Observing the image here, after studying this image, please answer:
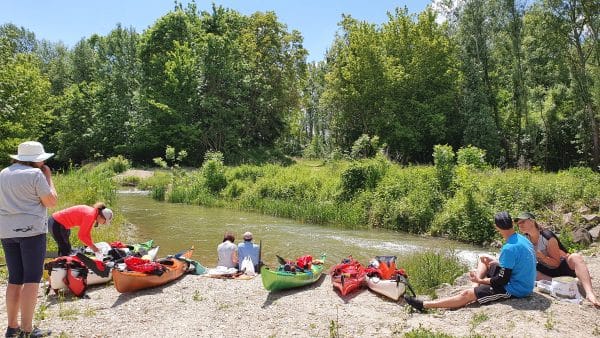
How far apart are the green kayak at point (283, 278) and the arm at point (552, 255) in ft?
13.9

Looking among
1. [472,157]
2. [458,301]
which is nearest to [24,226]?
[458,301]

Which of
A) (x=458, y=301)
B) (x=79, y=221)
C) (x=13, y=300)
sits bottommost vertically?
(x=458, y=301)

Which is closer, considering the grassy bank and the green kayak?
the green kayak

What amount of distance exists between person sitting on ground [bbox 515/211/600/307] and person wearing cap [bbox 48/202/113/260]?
7553 millimetres

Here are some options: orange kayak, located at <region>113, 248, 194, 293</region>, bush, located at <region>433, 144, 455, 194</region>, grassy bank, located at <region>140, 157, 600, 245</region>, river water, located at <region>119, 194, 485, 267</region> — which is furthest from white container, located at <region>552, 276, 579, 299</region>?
bush, located at <region>433, 144, 455, 194</region>

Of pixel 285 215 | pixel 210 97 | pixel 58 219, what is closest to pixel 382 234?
pixel 285 215

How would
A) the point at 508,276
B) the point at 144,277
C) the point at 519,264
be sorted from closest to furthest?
the point at 519,264
the point at 508,276
the point at 144,277

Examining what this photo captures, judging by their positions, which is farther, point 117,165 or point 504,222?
point 117,165

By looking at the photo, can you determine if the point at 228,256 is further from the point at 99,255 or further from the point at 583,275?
the point at 583,275

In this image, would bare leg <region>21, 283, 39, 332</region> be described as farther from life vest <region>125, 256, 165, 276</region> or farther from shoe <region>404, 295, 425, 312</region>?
shoe <region>404, 295, 425, 312</region>

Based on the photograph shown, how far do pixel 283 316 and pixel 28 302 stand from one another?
3.65 m

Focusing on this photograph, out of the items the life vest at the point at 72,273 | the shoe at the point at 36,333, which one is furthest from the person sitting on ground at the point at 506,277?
the life vest at the point at 72,273

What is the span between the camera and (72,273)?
8.27 m

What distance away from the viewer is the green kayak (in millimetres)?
8445
